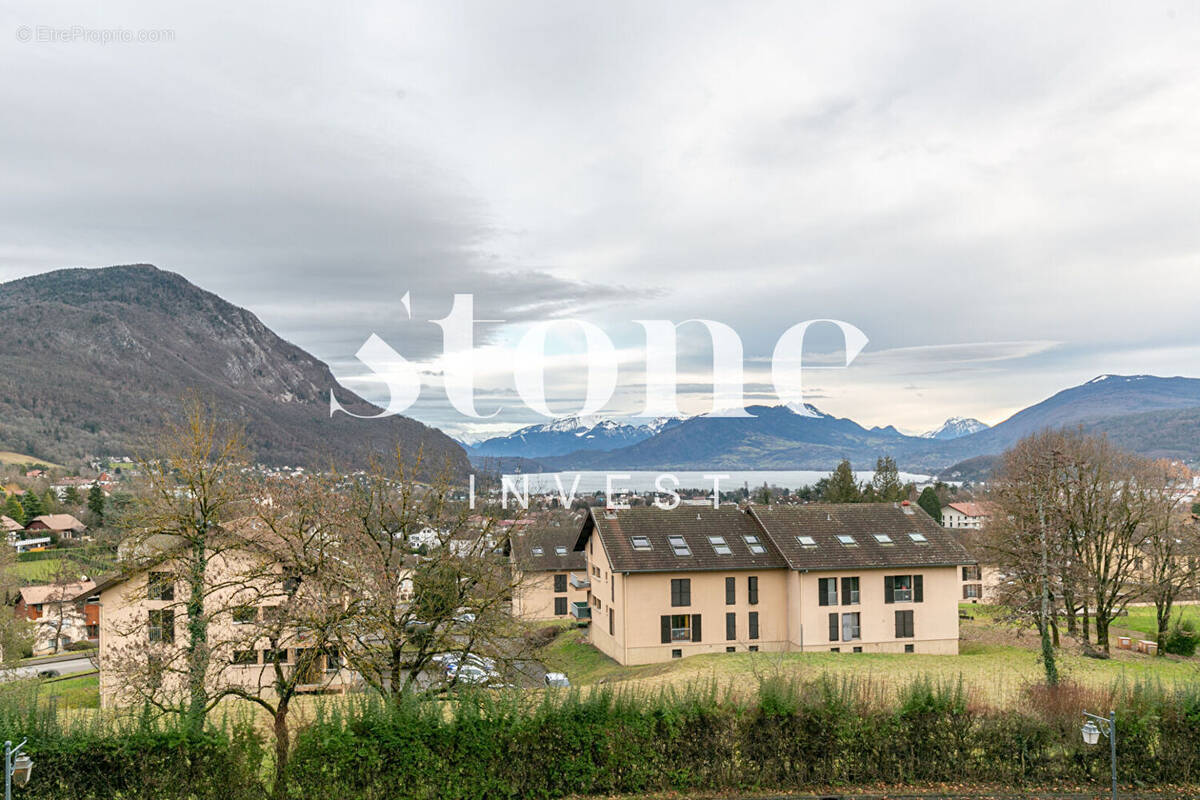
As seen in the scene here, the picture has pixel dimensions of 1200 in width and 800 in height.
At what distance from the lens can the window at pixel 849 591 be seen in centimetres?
3325

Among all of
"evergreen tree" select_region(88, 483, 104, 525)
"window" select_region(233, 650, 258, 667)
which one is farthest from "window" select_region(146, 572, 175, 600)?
"evergreen tree" select_region(88, 483, 104, 525)

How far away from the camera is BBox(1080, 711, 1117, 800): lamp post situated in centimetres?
1071

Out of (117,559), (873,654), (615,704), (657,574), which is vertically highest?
(117,559)

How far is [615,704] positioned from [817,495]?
99.7 m

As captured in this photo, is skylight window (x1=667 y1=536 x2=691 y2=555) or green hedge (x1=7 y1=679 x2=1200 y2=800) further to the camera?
skylight window (x1=667 y1=536 x2=691 y2=555)

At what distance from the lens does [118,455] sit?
154 meters

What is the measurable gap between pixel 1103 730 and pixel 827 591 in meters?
22.1

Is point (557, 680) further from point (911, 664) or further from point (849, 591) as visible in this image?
point (849, 591)

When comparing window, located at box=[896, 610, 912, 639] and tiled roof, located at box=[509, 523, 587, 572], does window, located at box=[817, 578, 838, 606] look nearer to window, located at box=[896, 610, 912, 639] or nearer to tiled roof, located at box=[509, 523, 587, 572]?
window, located at box=[896, 610, 912, 639]

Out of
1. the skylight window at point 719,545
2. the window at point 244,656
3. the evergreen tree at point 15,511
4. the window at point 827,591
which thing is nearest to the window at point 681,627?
the skylight window at point 719,545

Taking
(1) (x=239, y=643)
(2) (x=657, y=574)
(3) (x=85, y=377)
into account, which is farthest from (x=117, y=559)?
(3) (x=85, y=377)

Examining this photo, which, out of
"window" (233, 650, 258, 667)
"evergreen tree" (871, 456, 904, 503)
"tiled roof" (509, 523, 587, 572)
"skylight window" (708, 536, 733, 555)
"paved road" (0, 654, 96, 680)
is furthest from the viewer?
"evergreen tree" (871, 456, 904, 503)

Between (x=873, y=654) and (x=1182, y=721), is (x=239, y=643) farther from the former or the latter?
(x=873, y=654)

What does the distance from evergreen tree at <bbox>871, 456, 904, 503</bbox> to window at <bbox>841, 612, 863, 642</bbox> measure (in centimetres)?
3083
